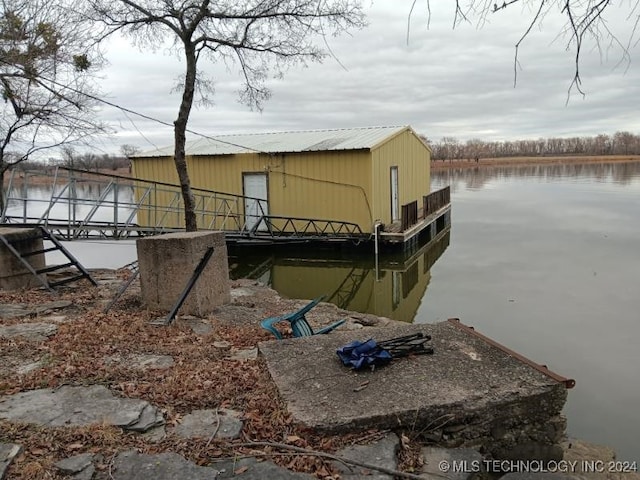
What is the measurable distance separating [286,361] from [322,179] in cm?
1223

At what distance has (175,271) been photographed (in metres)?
5.90

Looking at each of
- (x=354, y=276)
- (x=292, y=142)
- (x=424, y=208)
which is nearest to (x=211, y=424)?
(x=354, y=276)

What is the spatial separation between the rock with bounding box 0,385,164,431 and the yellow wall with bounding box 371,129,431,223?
40.6 feet

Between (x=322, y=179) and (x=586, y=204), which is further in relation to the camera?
(x=586, y=204)

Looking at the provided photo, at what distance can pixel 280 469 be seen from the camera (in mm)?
2650

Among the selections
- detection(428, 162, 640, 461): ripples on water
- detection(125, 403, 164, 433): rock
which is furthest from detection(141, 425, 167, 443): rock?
detection(428, 162, 640, 461): ripples on water

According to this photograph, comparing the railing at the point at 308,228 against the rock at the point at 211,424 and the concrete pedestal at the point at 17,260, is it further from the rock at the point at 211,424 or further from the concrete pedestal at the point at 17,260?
the rock at the point at 211,424

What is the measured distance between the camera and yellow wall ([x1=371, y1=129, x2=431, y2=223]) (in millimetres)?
15633

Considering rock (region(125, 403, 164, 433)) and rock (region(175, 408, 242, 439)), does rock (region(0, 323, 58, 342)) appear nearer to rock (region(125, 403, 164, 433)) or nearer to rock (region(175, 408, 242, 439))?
rock (region(125, 403, 164, 433))

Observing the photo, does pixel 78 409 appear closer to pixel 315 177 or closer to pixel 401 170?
pixel 315 177

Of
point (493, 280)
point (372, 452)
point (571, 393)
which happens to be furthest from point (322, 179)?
point (372, 452)

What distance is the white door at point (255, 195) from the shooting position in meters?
16.8

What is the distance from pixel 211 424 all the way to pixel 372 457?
41.6 inches

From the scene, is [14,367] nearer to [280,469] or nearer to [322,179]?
[280,469]
